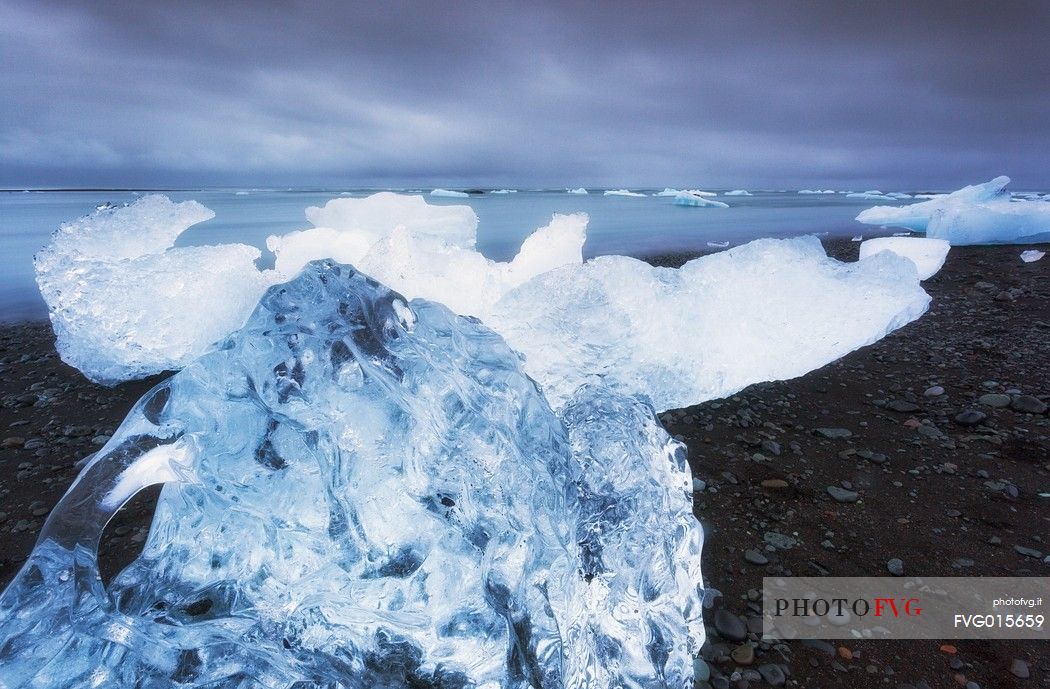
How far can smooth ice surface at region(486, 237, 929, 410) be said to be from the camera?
2486 millimetres

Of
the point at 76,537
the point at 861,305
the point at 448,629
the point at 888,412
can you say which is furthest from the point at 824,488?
the point at 76,537

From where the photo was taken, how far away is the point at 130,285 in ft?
11.9

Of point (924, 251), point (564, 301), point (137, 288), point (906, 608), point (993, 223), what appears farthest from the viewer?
point (993, 223)

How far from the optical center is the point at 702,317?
9.42 ft

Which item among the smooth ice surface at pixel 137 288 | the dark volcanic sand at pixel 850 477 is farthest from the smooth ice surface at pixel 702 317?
the smooth ice surface at pixel 137 288

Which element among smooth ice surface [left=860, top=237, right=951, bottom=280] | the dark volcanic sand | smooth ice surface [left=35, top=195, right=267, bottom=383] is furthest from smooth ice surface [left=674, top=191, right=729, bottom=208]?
smooth ice surface [left=35, top=195, right=267, bottom=383]

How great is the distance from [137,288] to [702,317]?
381 cm

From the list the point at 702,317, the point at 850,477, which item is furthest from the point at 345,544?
the point at 850,477

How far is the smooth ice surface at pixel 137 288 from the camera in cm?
364

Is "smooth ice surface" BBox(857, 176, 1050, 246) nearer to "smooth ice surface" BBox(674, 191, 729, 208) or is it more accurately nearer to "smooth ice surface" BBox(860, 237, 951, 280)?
"smooth ice surface" BBox(860, 237, 951, 280)

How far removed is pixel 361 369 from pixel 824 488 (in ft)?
9.01

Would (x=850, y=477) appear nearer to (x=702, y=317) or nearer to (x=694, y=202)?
(x=702, y=317)

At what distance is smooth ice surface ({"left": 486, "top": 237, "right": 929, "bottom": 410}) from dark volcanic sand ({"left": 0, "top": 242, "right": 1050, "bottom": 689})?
0.71 metres

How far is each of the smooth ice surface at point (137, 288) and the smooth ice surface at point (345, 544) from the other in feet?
7.96
